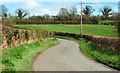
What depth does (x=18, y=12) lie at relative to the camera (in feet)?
387

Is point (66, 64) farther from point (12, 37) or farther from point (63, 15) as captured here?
point (63, 15)

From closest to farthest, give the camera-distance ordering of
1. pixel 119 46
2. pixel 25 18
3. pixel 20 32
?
1. pixel 119 46
2. pixel 20 32
3. pixel 25 18

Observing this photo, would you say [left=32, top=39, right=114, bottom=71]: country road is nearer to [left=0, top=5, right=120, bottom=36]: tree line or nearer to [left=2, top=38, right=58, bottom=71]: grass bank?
[left=2, top=38, right=58, bottom=71]: grass bank

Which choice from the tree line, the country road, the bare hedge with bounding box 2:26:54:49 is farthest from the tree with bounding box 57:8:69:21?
the country road

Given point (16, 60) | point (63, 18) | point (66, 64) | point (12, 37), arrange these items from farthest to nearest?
point (63, 18)
point (12, 37)
point (66, 64)
point (16, 60)

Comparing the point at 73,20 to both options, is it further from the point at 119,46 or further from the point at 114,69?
the point at 114,69

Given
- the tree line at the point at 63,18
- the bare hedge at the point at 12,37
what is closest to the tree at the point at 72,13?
the tree line at the point at 63,18

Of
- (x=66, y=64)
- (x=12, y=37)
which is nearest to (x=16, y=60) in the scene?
(x=66, y=64)

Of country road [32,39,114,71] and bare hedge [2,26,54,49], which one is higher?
bare hedge [2,26,54,49]

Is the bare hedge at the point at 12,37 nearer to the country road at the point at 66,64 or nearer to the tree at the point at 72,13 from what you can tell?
the country road at the point at 66,64

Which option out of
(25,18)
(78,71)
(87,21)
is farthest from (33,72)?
(25,18)

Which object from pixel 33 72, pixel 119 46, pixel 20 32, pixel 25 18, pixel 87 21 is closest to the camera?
pixel 33 72

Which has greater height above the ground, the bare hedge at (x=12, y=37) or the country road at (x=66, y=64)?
the bare hedge at (x=12, y=37)

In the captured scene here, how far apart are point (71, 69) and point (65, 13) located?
371 ft
